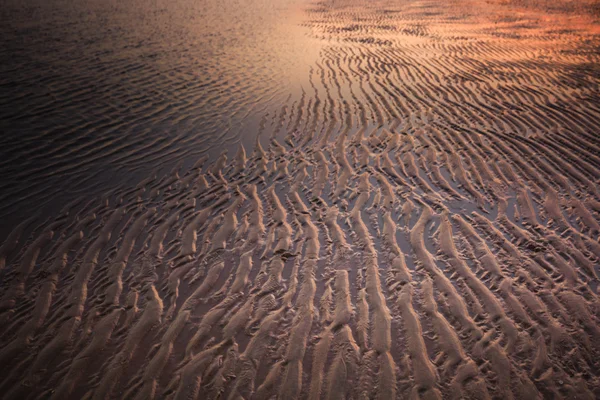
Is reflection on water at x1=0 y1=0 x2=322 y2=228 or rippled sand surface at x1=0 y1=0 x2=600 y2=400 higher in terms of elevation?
reflection on water at x1=0 y1=0 x2=322 y2=228

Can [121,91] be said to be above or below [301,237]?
above

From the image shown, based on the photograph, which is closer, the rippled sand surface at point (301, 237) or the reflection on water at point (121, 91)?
the rippled sand surface at point (301, 237)

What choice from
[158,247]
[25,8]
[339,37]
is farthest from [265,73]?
[25,8]

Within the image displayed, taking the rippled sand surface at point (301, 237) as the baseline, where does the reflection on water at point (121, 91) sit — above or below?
above

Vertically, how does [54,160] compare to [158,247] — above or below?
above

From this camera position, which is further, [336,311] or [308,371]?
[336,311]

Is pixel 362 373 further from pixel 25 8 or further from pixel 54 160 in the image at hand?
pixel 25 8

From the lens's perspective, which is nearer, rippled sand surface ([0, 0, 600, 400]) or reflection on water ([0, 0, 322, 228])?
rippled sand surface ([0, 0, 600, 400])

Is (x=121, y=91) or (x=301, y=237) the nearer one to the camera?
(x=301, y=237)
